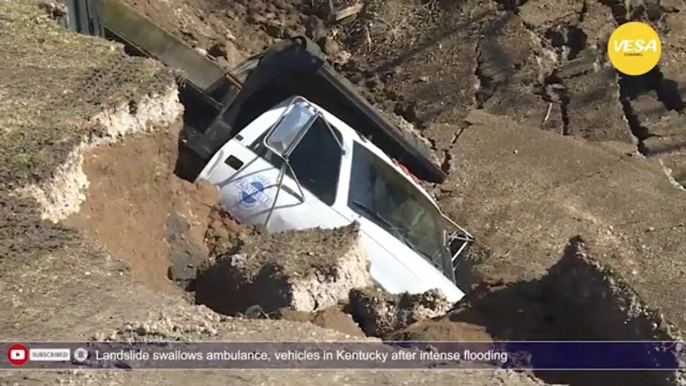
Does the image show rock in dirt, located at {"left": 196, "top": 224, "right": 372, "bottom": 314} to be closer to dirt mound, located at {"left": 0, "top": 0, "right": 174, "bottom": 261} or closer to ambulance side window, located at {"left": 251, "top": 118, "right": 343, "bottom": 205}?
ambulance side window, located at {"left": 251, "top": 118, "right": 343, "bottom": 205}

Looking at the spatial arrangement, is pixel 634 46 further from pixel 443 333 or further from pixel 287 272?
pixel 443 333

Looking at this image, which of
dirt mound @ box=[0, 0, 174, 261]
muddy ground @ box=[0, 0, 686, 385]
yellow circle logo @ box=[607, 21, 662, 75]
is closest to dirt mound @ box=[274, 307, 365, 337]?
muddy ground @ box=[0, 0, 686, 385]

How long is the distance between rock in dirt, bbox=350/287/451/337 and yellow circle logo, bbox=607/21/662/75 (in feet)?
21.2

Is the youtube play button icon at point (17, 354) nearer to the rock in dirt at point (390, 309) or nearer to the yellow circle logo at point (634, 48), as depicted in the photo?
the rock in dirt at point (390, 309)

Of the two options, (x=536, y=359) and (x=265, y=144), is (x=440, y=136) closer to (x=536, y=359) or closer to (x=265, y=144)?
(x=265, y=144)

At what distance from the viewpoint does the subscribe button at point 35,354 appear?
5.08 metres

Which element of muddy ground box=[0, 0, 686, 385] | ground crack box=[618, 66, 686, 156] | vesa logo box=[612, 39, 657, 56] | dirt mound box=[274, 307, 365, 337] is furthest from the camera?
vesa logo box=[612, 39, 657, 56]

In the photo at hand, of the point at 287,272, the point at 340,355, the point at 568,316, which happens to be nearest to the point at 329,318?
the point at 287,272

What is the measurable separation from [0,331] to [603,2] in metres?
9.44

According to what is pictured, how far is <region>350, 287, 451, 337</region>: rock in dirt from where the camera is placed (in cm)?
661

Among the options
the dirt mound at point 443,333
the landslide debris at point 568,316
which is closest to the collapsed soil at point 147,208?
the dirt mound at point 443,333

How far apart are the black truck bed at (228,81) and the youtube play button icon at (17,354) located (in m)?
3.29

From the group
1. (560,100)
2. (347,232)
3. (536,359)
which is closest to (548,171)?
(560,100)

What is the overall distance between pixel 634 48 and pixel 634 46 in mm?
41
